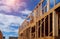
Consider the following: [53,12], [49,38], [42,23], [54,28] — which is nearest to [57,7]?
[53,12]

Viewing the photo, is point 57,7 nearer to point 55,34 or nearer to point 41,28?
point 55,34

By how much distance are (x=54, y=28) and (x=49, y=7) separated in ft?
7.45

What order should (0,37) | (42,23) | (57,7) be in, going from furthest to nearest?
(0,37)
(42,23)
(57,7)

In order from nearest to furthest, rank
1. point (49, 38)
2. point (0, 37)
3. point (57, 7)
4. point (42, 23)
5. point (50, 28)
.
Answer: point (57, 7) → point (49, 38) → point (50, 28) → point (42, 23) → point (0, 37)

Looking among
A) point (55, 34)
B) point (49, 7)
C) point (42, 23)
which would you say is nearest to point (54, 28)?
point (55, 34)

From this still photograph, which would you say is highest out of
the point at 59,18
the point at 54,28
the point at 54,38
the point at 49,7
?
the point at 49,7

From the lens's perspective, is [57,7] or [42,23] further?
[42,23]

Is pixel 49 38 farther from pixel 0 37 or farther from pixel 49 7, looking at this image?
pixel 0 37

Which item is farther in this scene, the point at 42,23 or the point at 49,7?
the point at 42,23

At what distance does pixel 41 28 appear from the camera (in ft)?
56.4

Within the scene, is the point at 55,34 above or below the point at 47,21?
below

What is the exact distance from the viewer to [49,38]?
13.6 m

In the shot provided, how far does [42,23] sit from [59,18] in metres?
3.22

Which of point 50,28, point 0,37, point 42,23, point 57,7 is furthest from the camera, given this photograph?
point 0,37
